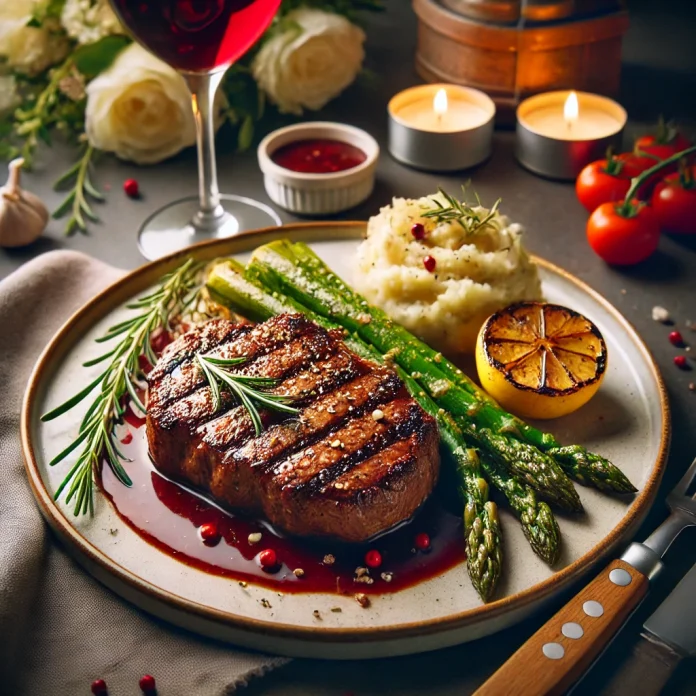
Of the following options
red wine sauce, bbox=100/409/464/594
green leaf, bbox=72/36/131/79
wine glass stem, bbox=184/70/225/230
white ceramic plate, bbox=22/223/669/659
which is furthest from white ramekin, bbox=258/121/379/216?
red wine sauce, bbox=100/409/464/594

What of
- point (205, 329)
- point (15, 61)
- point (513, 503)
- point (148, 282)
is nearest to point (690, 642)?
point (513, 503)

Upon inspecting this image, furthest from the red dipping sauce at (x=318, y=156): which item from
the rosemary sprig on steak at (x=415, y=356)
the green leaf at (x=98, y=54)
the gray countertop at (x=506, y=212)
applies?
the green leaf at (x=98, y=54)

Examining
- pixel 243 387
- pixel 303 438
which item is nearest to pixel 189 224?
pixel 243 387

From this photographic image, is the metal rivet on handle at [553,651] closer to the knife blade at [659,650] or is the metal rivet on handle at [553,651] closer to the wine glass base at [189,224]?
the knife blade at [659,650]

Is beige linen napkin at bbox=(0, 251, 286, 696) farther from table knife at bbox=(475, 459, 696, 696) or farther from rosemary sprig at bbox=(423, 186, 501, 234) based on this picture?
rosemary sprig at bbox=(423, 186, 501, 234)

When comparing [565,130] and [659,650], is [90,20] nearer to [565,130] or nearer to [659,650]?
[565,130]
